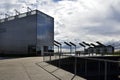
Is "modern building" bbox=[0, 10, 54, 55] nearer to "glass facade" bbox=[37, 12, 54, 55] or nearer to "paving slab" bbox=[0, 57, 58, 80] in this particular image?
"glass facade" bbox=[37, 12, 54, 55]

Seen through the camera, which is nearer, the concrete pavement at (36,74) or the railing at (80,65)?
the concrete pavement at (36,74)

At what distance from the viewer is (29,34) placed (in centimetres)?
4834

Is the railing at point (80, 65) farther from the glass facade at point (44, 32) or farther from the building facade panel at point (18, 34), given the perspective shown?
the building facade panel at point (18, 34)

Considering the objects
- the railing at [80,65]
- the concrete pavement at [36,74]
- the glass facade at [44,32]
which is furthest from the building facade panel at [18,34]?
the concrete pavement at [36,74]

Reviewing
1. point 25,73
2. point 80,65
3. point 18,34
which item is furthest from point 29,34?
point 25,73

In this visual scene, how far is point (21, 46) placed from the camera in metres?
49.4

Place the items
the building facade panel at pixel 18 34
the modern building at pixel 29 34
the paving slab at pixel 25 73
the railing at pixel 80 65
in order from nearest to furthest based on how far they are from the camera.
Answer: the paving slab at pixel 25 73, the railing at pixel 80 65, the modern building at pixel 29 34, the building facade panel at pixel 18 34

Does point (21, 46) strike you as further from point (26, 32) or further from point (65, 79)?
point (65, 79)

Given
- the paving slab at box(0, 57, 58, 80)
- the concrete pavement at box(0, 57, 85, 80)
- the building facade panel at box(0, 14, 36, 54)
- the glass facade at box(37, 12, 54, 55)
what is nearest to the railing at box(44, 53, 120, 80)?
the concrete pavement at box(0, 57, 85, 80)

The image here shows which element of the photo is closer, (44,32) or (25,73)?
(25,73)

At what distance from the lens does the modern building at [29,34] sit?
47531mm

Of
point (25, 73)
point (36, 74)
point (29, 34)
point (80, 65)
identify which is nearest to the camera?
point (36, 74)

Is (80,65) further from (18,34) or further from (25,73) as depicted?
(18,34)

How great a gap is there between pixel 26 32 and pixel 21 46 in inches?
131
